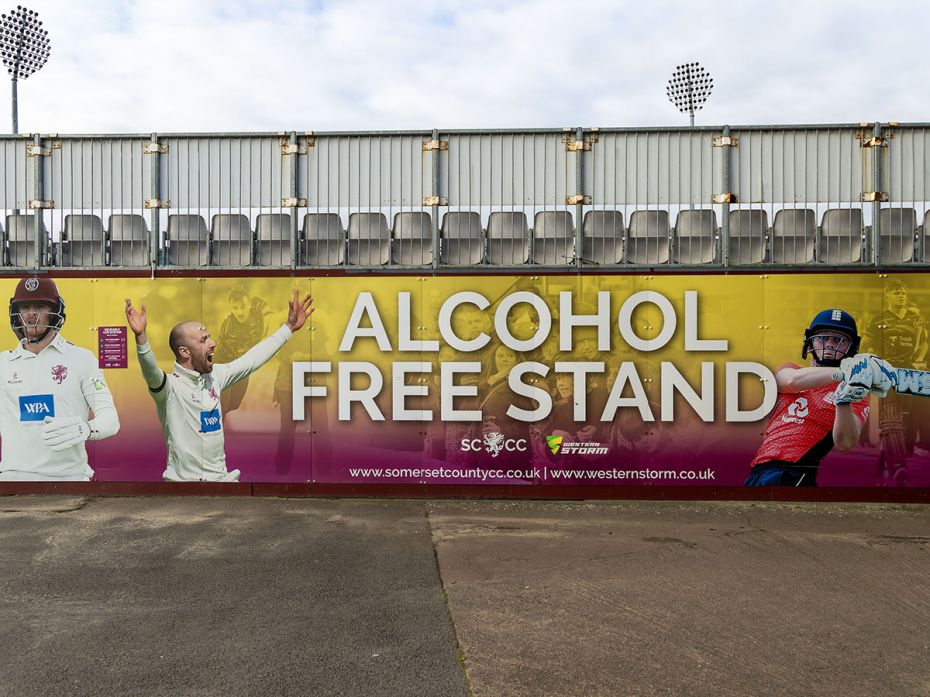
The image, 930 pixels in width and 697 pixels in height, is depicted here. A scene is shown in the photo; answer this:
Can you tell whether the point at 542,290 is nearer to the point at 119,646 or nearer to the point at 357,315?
the point at 357,315

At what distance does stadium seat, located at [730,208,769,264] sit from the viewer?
26.2ft

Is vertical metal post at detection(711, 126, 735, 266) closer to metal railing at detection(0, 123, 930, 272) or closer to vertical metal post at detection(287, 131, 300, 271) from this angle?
metal railing at detection(0, 123, 930, 272)

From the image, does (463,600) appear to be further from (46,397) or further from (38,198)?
(38,198)

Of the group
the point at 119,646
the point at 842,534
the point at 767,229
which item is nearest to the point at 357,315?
the point at 119,646

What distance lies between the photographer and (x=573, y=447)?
8.00 m

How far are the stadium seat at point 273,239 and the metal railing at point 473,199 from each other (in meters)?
0.01

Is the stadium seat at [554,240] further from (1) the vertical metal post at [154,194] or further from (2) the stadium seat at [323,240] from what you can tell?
(1) the vertical metal post at [154,194]

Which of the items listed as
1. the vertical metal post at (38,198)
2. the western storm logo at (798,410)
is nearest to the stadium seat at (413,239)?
the vertical metal post at (38,198)

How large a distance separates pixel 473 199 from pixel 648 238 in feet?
7.30

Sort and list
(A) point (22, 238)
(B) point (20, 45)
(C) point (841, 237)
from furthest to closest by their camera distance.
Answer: (B) point (20, 45), (A) point (22, 238), (C) point (841, 237)

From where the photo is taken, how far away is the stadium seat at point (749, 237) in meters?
7.98

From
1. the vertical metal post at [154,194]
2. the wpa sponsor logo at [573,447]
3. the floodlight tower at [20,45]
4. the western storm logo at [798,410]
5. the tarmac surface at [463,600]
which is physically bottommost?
the tarmac surface at [463,600]

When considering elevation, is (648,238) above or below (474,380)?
above

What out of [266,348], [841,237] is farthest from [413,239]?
[841,237]
